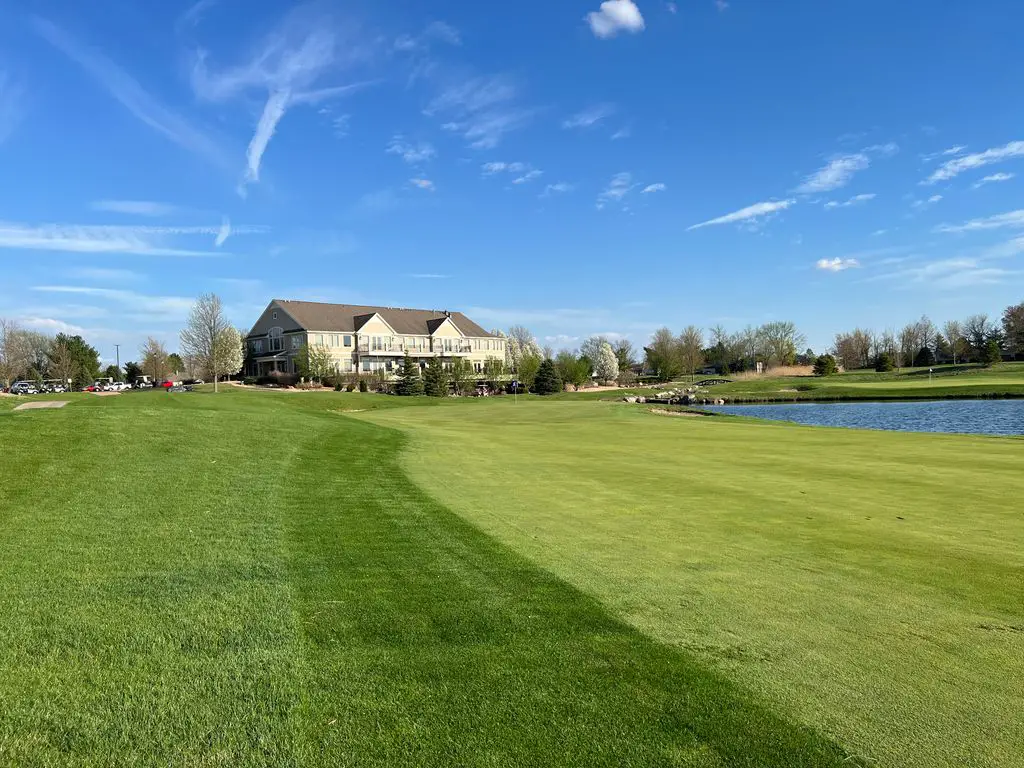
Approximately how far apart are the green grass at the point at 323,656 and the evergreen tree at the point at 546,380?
7814 cm

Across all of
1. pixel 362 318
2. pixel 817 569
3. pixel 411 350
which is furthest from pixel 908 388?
pixel 817 569

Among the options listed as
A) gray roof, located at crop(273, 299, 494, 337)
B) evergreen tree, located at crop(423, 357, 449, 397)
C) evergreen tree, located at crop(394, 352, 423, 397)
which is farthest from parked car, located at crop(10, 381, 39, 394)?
evergreen tree, located at crop(423, 357, 449, 397)

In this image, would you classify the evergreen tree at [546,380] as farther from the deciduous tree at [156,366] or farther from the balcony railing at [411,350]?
the deciduous tree at [156,366]

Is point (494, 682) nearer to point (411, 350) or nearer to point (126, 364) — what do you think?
point (411, 350)

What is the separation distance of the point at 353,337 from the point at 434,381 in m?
16.6

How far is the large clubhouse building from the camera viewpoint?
263 feet

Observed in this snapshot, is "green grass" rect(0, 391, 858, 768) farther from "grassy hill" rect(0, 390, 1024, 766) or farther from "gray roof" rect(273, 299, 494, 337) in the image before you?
"gray roof" rect(273, 299, 494, 337)

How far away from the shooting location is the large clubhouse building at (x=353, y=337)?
80.2 m

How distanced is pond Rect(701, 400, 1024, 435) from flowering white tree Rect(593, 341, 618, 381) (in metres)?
54.7

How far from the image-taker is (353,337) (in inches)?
3275

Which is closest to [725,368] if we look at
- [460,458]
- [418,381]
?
[418,381]

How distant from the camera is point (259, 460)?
1295 cm

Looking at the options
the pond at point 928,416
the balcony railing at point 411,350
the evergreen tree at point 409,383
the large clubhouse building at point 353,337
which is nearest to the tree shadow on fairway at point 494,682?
the pond at point 928,416

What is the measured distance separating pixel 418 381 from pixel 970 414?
2050 inches
